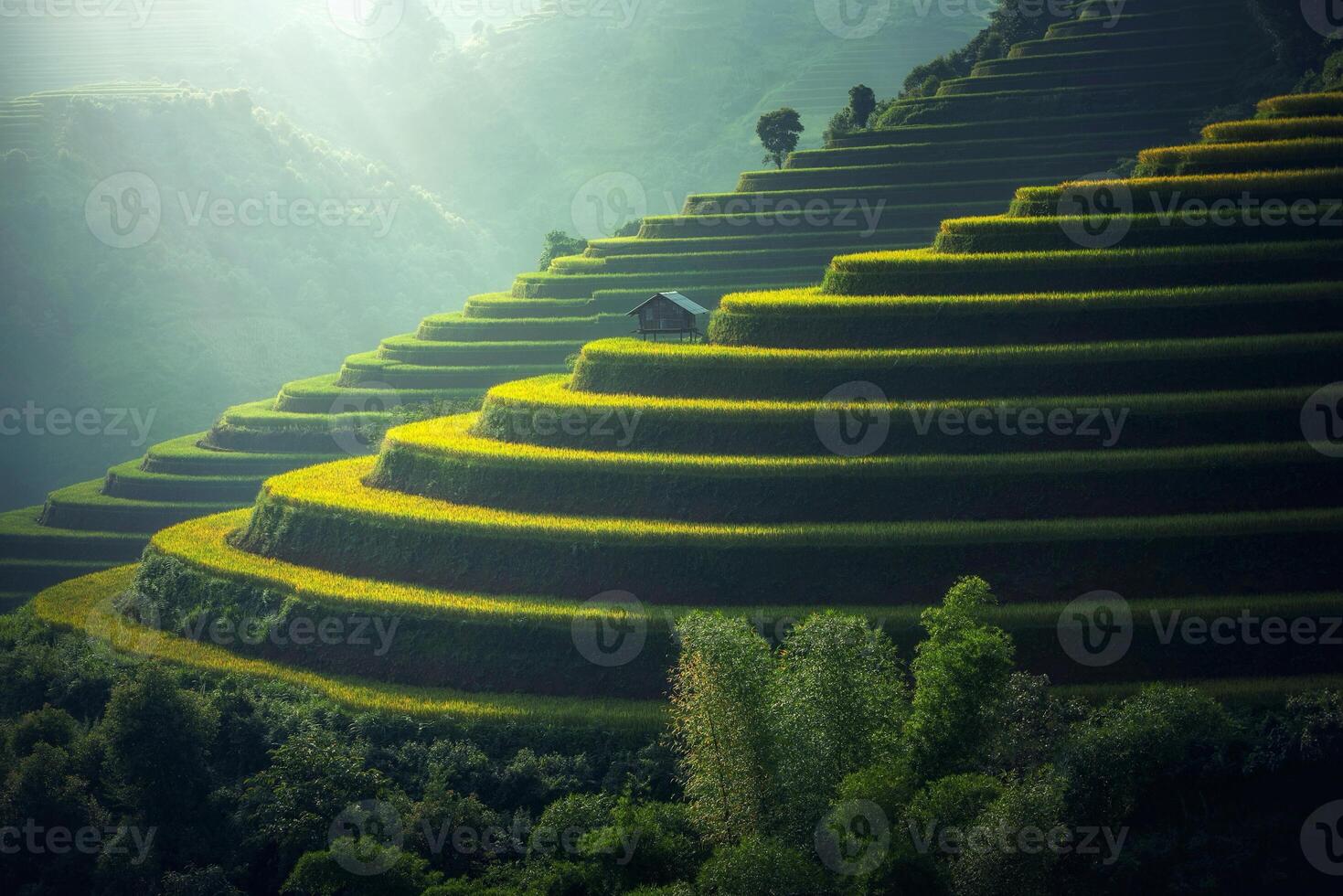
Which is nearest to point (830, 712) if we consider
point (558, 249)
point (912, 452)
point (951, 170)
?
point (912, 452)

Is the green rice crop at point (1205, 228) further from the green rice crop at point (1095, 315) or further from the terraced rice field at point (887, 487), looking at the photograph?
the green rice crop at point (1095, 315)

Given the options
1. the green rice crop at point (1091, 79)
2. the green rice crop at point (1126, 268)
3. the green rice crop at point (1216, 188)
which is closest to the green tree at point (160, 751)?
the green rice crop at point (1126, 268)

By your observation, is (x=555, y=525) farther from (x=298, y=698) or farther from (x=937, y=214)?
(x=937, y=214)

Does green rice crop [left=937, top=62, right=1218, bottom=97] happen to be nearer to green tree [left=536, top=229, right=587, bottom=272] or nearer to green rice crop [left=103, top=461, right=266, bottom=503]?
green tree [left=536, top=229, right=587, bottom=272]

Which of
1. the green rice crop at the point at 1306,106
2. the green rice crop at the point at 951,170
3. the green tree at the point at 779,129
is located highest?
the green tree at the point at 779,129

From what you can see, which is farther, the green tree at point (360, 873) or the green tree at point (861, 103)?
the green tree at point (861, 103)

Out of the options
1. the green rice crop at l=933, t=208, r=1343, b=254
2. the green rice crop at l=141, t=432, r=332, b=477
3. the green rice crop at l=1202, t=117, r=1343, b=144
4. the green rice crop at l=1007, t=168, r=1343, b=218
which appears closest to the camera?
the green rice crop at l=933, t=208, r=1343, b=254

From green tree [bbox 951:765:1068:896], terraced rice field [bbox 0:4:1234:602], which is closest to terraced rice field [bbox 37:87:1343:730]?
green tree [bbox 951:765:1068:896]
